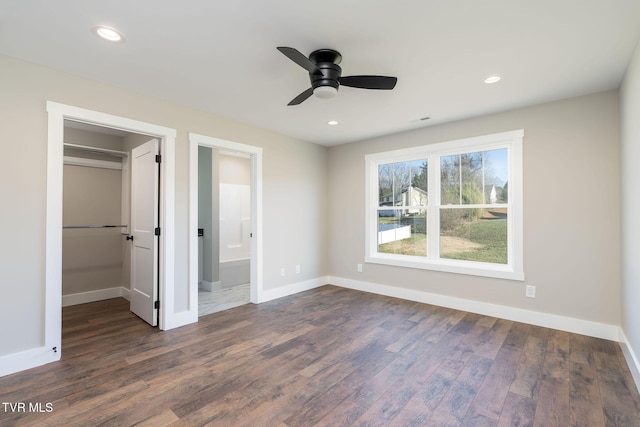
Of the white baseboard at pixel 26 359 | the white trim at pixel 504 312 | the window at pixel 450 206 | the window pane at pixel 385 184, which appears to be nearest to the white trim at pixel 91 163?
the white baseboard at pixel 26 359

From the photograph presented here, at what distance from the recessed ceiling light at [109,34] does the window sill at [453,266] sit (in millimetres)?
4160

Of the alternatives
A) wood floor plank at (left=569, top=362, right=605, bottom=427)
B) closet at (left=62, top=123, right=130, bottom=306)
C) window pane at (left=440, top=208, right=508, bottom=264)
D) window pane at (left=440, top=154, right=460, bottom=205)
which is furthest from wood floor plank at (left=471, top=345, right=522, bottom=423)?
closet at (left=62, top=123, right=130, bottom=306)

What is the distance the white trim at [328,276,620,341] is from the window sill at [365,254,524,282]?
1.21 feet

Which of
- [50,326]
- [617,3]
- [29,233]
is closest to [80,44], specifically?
[29,233]

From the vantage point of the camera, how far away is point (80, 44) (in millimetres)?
2273

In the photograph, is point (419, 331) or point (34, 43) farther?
point (419, 331)

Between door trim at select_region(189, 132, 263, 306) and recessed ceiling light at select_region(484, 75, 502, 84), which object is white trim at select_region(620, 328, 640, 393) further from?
door trim at select_region(189, 132, 263, 306)

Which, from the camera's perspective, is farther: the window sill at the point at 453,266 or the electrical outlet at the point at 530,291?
the window sill at the point at 453,266

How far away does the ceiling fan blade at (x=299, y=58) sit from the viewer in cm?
193

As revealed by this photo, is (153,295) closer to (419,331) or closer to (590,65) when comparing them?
(419,331)

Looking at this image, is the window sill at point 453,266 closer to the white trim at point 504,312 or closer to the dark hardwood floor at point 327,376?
the white trim at point 504,312

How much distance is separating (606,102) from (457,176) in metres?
1.65

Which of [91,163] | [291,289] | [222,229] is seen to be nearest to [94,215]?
[91,163]

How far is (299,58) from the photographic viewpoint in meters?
2.04
